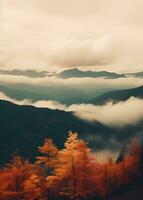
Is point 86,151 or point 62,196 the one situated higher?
point 86,151

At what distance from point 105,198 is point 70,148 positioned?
1982 centimetres

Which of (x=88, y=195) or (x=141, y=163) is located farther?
(x=141, y=163)

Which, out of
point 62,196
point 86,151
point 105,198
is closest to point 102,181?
point 105,198

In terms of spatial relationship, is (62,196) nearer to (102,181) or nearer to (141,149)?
(102,181)

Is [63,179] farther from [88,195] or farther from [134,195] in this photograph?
[134,195]

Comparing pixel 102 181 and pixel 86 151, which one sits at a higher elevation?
Answer: pixel 86 151

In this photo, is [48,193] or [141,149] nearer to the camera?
[48,193]

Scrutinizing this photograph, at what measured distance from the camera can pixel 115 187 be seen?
4065 inches

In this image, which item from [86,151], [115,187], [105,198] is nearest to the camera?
[86,151]

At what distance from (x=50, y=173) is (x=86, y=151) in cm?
1003

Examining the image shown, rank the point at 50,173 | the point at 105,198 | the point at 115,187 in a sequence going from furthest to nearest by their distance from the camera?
the point at 115,187, the point at 105,198, the point at 50,173

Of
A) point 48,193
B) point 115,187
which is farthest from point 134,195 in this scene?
point 48,193

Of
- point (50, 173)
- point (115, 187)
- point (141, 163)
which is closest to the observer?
point (50, 173)

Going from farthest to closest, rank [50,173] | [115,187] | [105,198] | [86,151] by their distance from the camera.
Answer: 1. [115,187]
2. [105,198]
3. [50,173]
4. [86,151]
